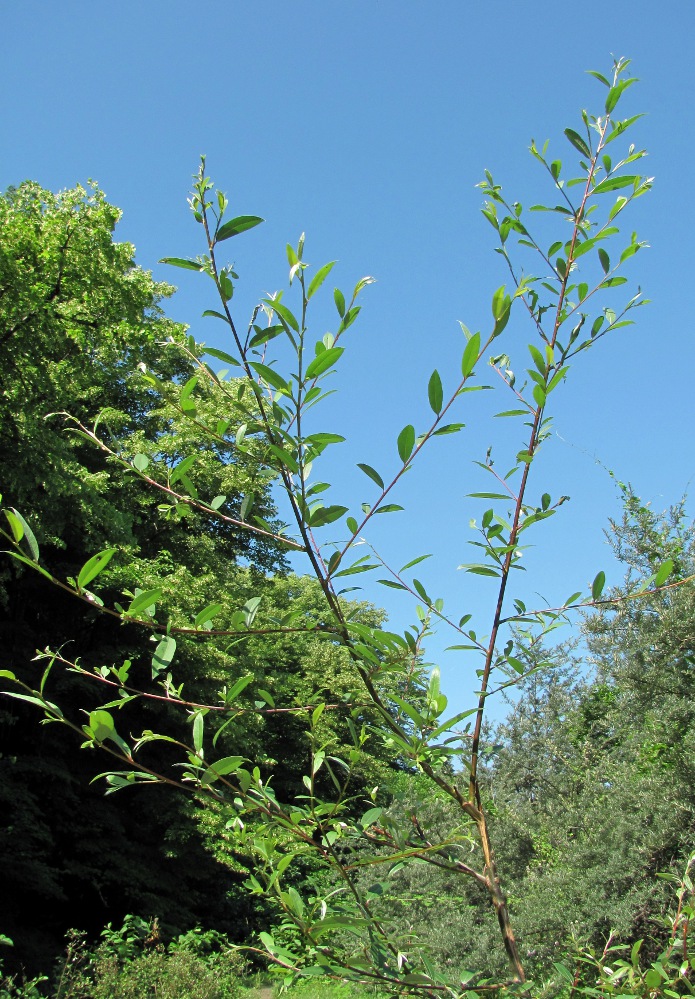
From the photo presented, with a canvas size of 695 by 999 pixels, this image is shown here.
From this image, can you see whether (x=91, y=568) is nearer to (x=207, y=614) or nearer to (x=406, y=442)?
(x=207, y=614)

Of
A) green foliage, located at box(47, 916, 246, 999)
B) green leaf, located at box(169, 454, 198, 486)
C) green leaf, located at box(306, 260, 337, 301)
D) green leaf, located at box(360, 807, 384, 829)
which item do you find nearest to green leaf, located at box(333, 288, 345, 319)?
green leaf, located at box(306, 260, 337, 301)

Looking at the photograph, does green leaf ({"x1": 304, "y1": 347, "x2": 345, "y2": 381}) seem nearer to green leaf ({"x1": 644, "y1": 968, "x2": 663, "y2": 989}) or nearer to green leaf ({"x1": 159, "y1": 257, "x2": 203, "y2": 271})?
green leaf ({"x1": 159, "y1": 257, "x2": 203, "y2": 271})

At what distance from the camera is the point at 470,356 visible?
86 centimetres

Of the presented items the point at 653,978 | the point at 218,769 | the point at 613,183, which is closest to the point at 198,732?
the point at 218,769

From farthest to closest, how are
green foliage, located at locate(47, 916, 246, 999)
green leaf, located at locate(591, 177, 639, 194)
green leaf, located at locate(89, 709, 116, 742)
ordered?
green foliage, located at locate(47, 916, 246, 999), green leaf, located at locate(591, 177, 639, 194), green leaf, located at locate(89, 709, 116, 742)

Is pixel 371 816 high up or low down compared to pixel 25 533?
down

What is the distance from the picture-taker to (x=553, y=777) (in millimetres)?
6914

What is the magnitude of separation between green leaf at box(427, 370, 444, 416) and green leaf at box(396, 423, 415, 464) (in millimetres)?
41

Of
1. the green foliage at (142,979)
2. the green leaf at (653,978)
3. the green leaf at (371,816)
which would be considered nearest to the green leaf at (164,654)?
the green leaf at (371,816)

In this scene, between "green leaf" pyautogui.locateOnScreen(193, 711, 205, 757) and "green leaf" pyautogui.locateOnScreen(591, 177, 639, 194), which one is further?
"green leaf" pyautogui.locateOnScreen(591, 177, 639, 194)

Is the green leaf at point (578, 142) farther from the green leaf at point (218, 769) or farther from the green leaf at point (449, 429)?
the green leaf at point (218, 769)

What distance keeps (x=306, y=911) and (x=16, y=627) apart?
43.6 feet

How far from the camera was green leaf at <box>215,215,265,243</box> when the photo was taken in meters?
0.80

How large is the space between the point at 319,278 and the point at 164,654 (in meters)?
0.49
